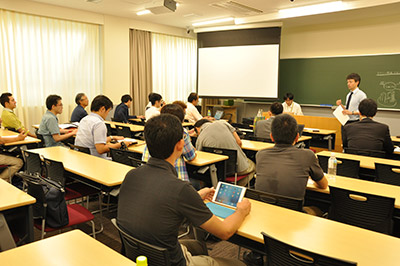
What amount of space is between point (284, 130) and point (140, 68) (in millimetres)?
7343

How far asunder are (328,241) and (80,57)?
25.5 ft

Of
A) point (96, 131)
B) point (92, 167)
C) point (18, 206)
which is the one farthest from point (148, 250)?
point (96, 131)

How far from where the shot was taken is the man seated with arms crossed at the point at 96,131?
12.4 feet

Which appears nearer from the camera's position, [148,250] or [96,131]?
[148,250]

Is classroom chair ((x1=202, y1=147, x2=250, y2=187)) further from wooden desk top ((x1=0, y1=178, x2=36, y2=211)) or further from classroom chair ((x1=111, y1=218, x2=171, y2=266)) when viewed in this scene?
classroom chair ((x1=111, y1=218, x2=171, y2=266))

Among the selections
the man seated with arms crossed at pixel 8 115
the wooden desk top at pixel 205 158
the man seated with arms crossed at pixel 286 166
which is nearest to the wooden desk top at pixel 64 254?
the man seated with arms crossed at pixel 286 166

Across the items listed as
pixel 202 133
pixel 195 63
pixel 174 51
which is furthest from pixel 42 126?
pixel 195 63

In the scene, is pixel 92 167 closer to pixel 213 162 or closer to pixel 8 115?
pixel 213 162

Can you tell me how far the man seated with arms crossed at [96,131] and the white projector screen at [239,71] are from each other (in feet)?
19.0

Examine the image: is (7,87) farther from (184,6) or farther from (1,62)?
(184,6)

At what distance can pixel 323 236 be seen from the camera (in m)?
1.68

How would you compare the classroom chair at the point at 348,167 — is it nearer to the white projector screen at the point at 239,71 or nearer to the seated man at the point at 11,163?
the seated man at the point at 11,163

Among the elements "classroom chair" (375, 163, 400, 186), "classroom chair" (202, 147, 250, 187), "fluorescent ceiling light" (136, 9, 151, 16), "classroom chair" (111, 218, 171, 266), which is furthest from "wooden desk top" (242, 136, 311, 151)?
"fluorescent ceiling light" (136, 9, 151, 16)

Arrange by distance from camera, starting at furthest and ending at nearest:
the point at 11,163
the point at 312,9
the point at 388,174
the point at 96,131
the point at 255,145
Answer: the point at 312,9, the point at 255,145, the point at 11,163, the point at 96,131, the point at 388,174
